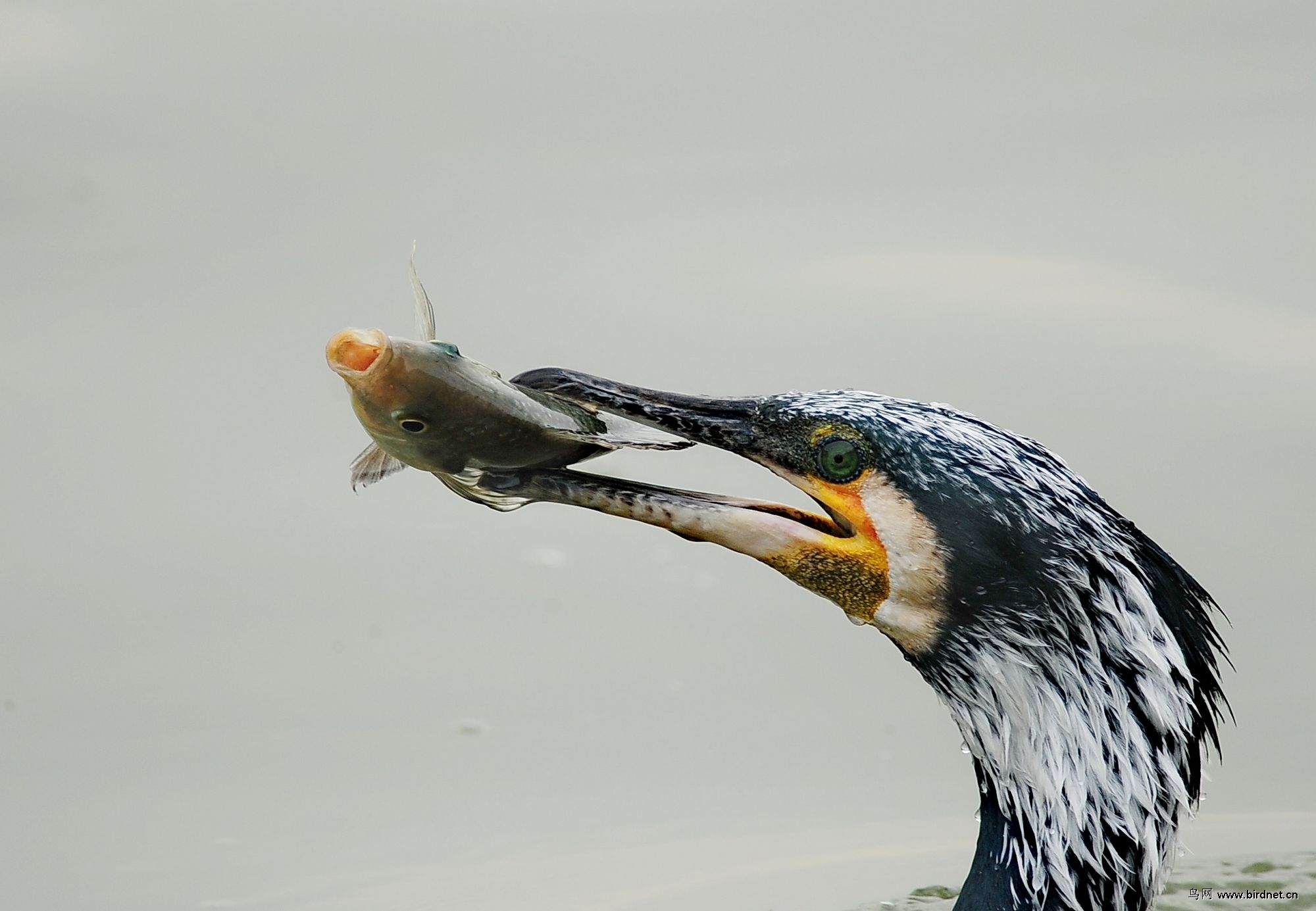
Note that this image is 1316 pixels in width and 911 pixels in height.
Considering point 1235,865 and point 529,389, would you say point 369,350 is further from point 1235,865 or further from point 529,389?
point 1235,865

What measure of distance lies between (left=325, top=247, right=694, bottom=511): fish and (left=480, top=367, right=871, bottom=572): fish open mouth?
3cm

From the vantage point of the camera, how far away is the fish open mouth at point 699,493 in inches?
152

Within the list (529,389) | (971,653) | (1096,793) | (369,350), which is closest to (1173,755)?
(1096,793)

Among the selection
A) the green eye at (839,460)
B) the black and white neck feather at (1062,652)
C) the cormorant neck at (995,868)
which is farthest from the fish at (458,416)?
the cormorant neck at (995,868)

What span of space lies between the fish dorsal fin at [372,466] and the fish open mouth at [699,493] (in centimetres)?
30

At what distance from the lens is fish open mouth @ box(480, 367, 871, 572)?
387cm

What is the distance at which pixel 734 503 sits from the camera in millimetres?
3930

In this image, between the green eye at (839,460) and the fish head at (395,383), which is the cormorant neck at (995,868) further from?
the fish head at (395,383)

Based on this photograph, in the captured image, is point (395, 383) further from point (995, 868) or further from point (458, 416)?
point (995, 868)

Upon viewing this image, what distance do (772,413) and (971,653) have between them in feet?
2.11

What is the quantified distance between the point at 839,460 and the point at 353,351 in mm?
1015

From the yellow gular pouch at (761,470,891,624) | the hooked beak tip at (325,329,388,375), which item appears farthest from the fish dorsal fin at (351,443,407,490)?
the yellow gular pouch at (761,470,891,624)

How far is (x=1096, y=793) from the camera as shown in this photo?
12.3ft

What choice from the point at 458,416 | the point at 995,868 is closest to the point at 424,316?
the point at 458,416
